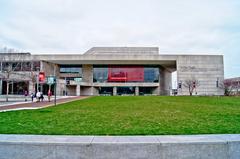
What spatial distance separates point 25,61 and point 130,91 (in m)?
34.5

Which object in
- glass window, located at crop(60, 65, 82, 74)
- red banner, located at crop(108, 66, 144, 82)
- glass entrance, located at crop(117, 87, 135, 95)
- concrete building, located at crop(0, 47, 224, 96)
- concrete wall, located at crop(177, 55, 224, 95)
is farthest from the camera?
glass entrance, located at crop(117, 87, 135, 95)

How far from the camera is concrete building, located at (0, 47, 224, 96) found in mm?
58062

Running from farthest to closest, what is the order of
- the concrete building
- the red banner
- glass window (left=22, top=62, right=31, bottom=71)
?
1. the red banner
2. the concrete building
3. glass window (left=22, top=62, right=31, bottom=71)

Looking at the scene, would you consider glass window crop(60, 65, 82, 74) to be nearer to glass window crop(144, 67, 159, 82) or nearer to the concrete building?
the concrete building

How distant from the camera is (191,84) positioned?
59.0 metres

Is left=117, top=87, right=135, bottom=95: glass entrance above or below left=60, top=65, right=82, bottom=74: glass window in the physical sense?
below

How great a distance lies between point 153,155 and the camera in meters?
4.65

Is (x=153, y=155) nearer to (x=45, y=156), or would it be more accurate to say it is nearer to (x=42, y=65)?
(x=45, y=156)

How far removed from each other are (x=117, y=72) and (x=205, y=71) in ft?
92.4

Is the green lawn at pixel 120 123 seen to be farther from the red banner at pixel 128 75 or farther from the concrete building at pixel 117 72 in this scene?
the red banner at pixel 128 75

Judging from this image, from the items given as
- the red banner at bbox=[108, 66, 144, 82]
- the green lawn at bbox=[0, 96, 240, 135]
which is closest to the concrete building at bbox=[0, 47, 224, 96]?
the red banner at bbox=[108, 66, 144, 82]

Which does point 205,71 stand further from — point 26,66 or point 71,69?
point 26,66

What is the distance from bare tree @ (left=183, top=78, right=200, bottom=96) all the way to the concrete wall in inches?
44.9

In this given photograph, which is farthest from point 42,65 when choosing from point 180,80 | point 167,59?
point 180,80
